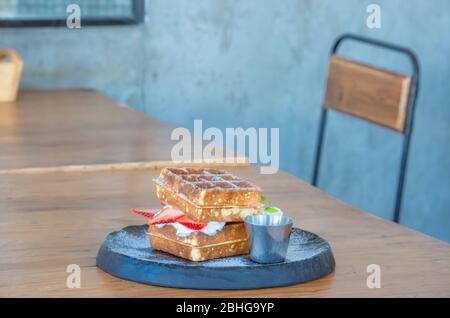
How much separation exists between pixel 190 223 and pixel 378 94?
1284 mm

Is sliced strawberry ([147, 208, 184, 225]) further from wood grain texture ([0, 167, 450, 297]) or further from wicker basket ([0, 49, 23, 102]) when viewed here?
wicker basket ([0, 49, 23, 102])

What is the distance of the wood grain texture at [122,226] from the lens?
3.85 ft

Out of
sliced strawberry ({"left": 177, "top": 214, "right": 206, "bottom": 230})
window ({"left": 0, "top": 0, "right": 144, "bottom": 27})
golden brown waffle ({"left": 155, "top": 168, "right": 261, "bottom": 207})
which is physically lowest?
sliced strawberry ({"left": 177, "top": 214, "right": 206, "bottom": 230})

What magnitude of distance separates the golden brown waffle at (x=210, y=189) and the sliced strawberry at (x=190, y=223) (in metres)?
0.03

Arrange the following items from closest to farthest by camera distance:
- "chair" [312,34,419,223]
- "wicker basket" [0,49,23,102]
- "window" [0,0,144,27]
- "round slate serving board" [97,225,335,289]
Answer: "round slate serving board" [97,225,335,289] < "chair" [312,34,419,223] < "wicker basket" [0,49,23,102] < "window" [0,0,144,27]

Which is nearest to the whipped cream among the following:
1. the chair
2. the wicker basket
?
the chair

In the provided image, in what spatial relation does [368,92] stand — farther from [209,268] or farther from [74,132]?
[209,268]

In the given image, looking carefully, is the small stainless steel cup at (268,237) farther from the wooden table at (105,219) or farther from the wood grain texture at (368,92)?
the wood grain texture at (368,92)

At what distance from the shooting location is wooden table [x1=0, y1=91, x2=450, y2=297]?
1188mm

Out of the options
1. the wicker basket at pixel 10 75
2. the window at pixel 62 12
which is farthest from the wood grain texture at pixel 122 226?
the window at pixel 62 12

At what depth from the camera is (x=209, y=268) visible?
117 centimetres

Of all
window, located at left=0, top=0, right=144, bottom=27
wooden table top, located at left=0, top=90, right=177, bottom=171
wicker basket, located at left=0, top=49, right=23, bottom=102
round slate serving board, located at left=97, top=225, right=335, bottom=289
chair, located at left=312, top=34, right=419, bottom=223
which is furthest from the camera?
window, located at left=0, top=0, right=144, bottom=27

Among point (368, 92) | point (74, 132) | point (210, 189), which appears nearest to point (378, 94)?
point (368, 92)
